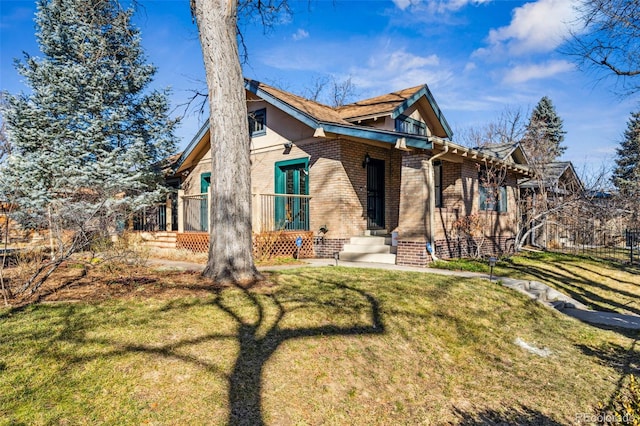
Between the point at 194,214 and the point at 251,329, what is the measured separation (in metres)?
8.80

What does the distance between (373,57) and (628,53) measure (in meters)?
12.7

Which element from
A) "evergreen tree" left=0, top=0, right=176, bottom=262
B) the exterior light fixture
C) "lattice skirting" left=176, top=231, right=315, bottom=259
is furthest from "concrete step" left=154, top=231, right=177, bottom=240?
the exterior light fixture

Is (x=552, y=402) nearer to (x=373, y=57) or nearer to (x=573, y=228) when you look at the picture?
(x=573, y=228)

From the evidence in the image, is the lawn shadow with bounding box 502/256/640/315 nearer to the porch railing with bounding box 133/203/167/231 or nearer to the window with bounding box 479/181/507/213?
the window with bounding box 479/181/507/213

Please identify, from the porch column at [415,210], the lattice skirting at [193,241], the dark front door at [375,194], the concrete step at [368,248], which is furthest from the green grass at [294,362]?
the dark front door at [375,194]

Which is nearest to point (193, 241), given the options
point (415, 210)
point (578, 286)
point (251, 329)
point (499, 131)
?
point (415, 210)

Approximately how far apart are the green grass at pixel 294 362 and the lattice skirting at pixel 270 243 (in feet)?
12.8

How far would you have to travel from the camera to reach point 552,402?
3971 mm

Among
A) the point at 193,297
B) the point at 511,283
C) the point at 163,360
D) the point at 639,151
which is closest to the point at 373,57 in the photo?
the point at 511,283

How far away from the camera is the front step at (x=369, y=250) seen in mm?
10475

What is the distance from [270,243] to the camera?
1018 cm

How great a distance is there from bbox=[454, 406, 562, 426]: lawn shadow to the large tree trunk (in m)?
3.51

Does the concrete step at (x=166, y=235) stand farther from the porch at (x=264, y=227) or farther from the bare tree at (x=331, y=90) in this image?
the bare tree at (x=331, y=90)

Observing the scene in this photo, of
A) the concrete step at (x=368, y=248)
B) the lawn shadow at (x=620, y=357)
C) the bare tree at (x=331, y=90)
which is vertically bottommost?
the lawn shadow at (x=620, y=357)
